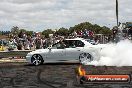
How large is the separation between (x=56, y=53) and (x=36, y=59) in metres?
1.34

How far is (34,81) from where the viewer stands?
44.3ft

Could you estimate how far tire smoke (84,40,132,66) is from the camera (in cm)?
1847

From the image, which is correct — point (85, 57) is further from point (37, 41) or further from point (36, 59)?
point (37, 41)

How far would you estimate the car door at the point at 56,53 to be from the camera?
20.5 m

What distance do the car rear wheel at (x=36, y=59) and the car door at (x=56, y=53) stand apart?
56 centimetres

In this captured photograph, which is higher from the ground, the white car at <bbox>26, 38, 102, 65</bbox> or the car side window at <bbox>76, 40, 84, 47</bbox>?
the car side window at <bbox>76, 40, 84, 47</bbox>

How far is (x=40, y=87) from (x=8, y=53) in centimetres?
1401

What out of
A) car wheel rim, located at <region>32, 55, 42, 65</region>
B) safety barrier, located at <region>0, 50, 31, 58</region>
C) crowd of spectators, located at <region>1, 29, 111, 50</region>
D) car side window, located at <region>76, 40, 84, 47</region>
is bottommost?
car wheel rim, located at <region>32, 55, 42, 65</region>

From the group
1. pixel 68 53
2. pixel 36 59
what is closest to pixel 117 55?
pixel 68 53

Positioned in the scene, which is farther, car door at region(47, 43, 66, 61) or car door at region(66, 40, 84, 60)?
car door at region(47, 43, 66, 61)

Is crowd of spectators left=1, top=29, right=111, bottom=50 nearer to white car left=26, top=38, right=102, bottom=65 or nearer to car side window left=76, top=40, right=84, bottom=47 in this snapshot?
white car left=26, top=38, right=102, bottom=65

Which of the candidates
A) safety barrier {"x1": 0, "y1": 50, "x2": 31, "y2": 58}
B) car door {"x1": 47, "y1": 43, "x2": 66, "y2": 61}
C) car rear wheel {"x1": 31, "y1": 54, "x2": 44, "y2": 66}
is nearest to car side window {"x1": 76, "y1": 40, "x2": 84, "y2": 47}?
car door {"x1": 47, "y1": 43, "x2": 66, "y2": 61}

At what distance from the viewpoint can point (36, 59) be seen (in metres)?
21.2

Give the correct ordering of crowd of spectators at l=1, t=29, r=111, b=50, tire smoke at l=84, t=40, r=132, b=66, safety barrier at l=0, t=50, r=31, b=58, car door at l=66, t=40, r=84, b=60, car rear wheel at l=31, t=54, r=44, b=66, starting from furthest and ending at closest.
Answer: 1. crowd of spectators at l=1, t=29, r=111, b=50
2. safety barrier at l=0, t=50, r=31, b=58
3. car rear wheel at l=31, t=54, r=44, b=66
4. car door at l=66, t=40, r=84, b=60
5. tire smoke at l=84, t=40, r=132, b=66
